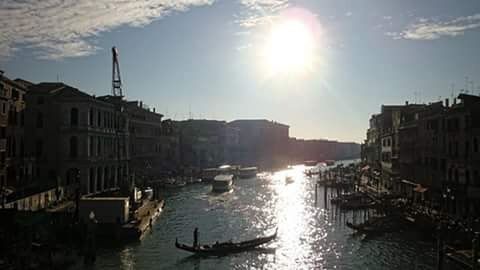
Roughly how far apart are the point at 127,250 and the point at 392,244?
20109mm

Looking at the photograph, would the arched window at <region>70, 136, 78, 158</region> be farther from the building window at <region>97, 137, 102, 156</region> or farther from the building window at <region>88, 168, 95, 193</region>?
the building window at <region>97, 137, 102, 156</region>

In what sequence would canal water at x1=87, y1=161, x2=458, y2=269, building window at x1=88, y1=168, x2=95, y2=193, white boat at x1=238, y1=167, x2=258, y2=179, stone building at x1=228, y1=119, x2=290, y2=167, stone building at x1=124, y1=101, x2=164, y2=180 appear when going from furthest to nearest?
stone building at x1=228, y1=119, x2=290, y2=167 < white boat at x1=238, y1=167, x2=258, y2=179 < stone building at x1=124, y1=101, x2=164, y2=180 < building window at x1=88, y1=168, x2=95, y2=193 < canal water at x1=87, y1=161, x2=458, y2=269

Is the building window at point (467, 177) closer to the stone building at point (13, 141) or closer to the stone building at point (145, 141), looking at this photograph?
the stone building at point (13, 141)

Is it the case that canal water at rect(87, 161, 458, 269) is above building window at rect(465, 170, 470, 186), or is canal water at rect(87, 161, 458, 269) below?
below

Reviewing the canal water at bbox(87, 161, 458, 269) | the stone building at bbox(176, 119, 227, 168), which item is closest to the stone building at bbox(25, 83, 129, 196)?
the canal water at bbox(87, 161, 458, 269)

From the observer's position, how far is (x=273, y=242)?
39.0 meters

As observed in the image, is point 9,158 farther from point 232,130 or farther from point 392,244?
point 232,130

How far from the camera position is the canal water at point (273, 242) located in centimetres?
3266

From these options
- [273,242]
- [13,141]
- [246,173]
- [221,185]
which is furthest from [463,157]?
Answer: [246,173]

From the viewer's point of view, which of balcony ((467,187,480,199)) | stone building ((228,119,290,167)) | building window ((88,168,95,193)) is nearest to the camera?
balcony ((467,187,480,199))

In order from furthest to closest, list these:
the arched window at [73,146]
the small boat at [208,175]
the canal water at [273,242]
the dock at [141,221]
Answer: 1. the small boat at [208,175]
2. the arched window at [73,146]
3. the dock at [141,221]
4. the canal water at [273,242]

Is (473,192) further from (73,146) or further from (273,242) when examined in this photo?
(73,146)

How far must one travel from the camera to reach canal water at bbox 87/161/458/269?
32656 mm

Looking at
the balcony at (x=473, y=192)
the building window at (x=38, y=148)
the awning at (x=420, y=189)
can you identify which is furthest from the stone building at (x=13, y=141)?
the awning at (x=420, y=189)
